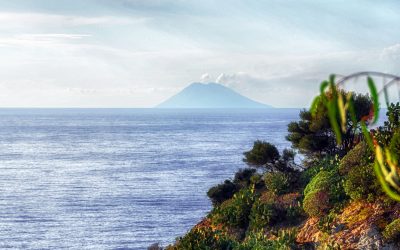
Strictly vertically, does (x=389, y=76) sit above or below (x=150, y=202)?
above

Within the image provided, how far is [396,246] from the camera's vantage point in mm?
24516

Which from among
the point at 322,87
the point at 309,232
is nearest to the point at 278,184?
the point at 309,232

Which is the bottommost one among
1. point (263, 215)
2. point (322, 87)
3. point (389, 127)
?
point (263, 215)

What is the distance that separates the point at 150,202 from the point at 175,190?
10911 mm

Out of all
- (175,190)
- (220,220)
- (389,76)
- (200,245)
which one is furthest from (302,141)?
(175,190)

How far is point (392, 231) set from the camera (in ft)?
80.9

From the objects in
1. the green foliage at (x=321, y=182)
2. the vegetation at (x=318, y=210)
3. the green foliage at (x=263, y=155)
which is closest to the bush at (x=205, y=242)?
the vegetation at (x=318, y=210)

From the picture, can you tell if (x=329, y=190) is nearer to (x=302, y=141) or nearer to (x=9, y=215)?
(x=302, y=141)

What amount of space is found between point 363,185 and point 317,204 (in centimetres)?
273

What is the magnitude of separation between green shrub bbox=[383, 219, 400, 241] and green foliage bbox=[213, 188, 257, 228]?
11090mm

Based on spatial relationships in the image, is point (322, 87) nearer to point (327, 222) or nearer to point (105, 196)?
point (327, 222)

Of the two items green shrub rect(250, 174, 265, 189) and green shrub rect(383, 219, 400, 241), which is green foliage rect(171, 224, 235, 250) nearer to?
green shrub rect(383, 219, 400, 241)

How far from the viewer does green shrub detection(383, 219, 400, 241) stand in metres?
24.6

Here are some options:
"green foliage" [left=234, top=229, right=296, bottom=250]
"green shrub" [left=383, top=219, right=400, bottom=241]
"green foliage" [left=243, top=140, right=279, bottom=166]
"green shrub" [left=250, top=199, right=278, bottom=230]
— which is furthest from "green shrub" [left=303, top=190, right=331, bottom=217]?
"green foliage" [left=243, top=140, right=279, bottom=166]
